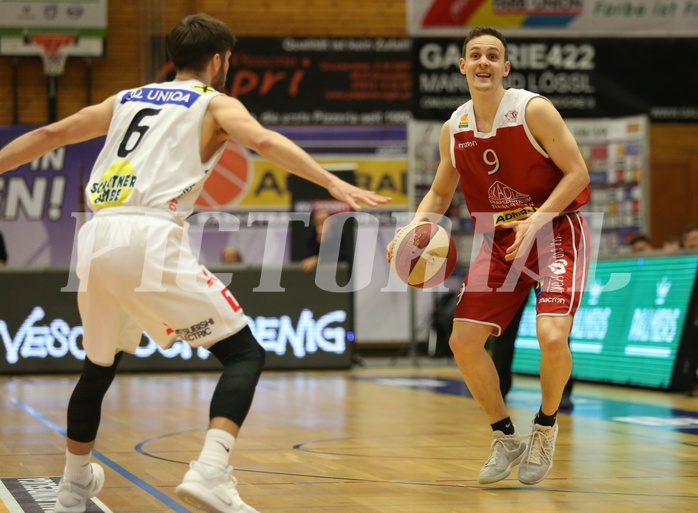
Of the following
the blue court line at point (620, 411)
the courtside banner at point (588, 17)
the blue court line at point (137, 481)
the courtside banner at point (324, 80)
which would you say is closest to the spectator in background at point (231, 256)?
the courtside banner at point (324, 80)

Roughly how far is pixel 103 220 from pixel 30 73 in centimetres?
1387

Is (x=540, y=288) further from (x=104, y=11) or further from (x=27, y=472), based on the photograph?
(x=104, y=11)

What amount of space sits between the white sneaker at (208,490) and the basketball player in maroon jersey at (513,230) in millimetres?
1686

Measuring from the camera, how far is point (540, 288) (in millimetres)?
5316

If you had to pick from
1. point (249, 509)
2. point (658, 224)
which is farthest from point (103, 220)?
point (658, 224)

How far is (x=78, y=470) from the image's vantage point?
4.36m

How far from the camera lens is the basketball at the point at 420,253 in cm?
533

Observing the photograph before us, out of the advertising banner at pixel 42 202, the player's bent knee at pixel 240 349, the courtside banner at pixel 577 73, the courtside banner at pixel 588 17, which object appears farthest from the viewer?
the courtside banner at pixel 588 17

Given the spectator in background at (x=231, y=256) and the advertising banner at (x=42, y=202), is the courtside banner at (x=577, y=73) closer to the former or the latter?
the spectator in background at (x=231, y=256)

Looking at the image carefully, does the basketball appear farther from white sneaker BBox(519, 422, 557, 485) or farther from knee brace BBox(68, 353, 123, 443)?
knee brace BBox(68, 353, 123, 443)

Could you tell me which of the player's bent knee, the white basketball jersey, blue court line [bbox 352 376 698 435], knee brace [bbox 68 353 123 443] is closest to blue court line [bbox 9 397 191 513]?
knee brace [bbox 68 353 123 443]

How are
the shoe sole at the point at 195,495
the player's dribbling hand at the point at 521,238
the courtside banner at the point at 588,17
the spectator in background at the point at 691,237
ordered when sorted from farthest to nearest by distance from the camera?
the courtside banner at the point at 588,17 → the spectator in background at the point at 691,237 → the player's dribbling hand at the point at 521,238 → the shoe sole at the point at 195,495

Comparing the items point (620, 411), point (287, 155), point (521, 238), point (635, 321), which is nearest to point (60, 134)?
point (287, 155)

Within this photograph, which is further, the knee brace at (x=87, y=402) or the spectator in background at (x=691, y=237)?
the spectator in background at (x=691, y=237)
